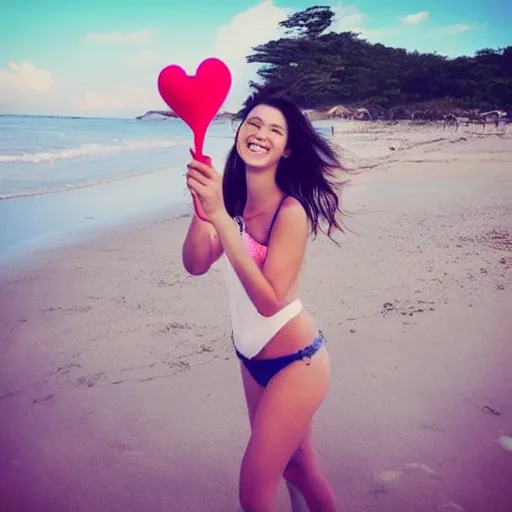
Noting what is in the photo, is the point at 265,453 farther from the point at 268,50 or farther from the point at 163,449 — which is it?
the point at 268,50

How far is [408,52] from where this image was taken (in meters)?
29.3

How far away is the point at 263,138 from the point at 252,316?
1.95 ft

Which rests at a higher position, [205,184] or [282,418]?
[205,184]

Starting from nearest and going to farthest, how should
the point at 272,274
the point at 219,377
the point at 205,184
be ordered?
the point at 205,184 → the point at 272,274 → the point at 219,377

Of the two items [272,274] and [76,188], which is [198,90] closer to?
[272,274]

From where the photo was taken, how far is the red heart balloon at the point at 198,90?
1272mm

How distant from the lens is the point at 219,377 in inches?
119

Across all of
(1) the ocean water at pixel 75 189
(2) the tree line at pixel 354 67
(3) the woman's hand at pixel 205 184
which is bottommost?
(1) the ocean water at pixel 75 189

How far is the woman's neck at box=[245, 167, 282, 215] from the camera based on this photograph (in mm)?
1680

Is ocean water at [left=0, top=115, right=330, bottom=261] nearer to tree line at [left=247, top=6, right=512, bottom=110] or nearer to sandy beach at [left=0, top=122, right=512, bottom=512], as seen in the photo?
sandy beach at [left=0, top=122, right=512, bottom=512]

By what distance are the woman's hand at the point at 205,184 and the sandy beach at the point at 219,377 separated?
152 cm

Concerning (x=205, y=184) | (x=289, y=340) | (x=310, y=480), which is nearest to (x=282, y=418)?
(x=289, y=340)

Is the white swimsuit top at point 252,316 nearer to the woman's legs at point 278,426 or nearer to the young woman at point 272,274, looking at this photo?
the young woman at point 272,274

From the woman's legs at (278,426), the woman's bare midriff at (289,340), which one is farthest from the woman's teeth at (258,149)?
the woman's legs at (278,426)
